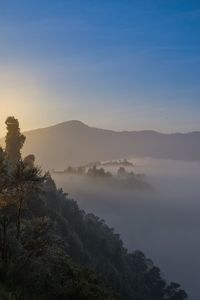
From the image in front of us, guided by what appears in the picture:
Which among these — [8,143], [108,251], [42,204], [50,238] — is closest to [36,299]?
[50,238]

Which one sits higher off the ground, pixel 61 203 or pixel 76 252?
pixel 61 203

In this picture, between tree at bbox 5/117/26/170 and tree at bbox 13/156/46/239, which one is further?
tree at bbox 5/117/26/170

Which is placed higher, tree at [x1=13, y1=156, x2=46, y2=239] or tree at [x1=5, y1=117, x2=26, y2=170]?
tree at [x1=5, y1=117, x2=26, y2=170]

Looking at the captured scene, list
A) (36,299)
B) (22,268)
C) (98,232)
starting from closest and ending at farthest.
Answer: (36,299) < (22,268) < (98,232)

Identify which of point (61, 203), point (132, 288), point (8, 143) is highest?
point (8, 143)

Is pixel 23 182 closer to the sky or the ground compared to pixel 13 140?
closer to the ground

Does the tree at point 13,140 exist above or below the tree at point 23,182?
above

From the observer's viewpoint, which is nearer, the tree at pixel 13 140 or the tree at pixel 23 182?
the tree at pixel 23 182

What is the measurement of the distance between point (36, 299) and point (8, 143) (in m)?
68.9

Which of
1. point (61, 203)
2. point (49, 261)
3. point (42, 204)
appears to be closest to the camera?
point (49, 261)

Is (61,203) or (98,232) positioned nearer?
(61,203)

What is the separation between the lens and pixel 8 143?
93125mm

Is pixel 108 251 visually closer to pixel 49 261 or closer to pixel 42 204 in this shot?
pixel 42 204

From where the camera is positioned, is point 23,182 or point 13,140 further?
point 13,140
